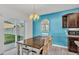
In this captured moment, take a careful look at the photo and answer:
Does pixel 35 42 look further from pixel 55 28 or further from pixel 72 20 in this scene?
pixel 72 20

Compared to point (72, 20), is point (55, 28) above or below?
below

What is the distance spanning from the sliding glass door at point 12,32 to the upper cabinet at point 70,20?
0.74 meters

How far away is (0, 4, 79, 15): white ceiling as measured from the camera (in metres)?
1.99

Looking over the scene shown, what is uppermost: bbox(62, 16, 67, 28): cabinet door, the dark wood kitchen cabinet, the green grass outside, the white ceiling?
the white ceiling

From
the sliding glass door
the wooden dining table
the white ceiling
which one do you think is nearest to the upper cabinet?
the white ceiling

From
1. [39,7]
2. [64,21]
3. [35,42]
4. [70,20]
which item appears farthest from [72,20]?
[35,42]

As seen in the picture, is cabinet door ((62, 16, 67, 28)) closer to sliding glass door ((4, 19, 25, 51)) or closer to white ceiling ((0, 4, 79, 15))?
white ceiling ((0, 4, 79, 15))

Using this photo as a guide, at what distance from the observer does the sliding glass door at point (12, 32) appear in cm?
200

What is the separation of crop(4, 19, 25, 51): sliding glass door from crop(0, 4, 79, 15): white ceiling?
0.22 m

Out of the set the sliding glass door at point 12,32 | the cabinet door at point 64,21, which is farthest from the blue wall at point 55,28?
the sliding glass door at point 12,32

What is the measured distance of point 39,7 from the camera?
2.02 metres

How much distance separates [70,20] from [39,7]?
586 millimetres
